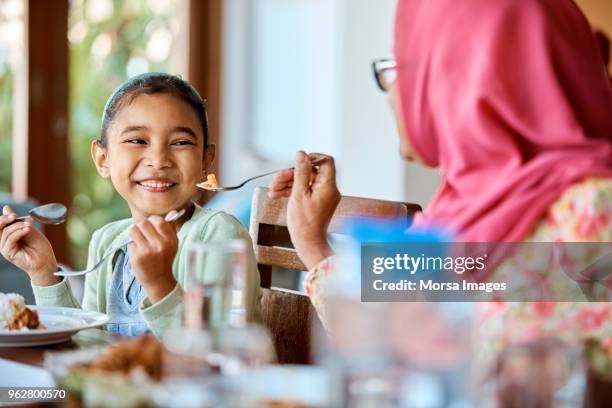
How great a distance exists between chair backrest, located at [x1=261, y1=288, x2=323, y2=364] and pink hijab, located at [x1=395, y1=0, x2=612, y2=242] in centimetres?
44

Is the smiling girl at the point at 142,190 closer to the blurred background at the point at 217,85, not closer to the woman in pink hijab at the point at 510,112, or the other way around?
the woman in pink hijab at the point at 510,112

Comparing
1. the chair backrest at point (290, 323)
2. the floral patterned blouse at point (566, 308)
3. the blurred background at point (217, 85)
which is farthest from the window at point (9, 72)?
the floral patterned blouse at point (566, 308)

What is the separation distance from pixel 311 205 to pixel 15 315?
1.25ft

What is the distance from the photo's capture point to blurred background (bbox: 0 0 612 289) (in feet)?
12.8

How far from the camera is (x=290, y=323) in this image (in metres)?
1.60

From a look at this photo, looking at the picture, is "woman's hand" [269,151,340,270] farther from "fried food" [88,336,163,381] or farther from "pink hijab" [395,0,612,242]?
"fried food" [88,336,163,381]

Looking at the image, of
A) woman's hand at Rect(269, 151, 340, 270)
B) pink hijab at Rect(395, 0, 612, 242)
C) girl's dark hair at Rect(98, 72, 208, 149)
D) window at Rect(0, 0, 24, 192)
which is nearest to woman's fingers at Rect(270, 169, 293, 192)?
woman's hand at Rect(269, 151, 340, 270)

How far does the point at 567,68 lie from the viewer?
1.13m

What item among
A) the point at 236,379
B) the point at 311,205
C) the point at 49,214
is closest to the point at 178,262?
the point at 49,214

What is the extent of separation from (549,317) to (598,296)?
0.18 feet

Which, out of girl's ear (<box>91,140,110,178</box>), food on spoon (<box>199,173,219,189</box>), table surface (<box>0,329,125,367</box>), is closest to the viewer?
table surface (<box>0,329,125,367</box>)

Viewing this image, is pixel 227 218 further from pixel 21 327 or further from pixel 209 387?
pixel 209 387

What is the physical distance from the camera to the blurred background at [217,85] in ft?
12.8

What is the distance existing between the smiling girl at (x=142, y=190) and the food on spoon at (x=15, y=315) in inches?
9.3
